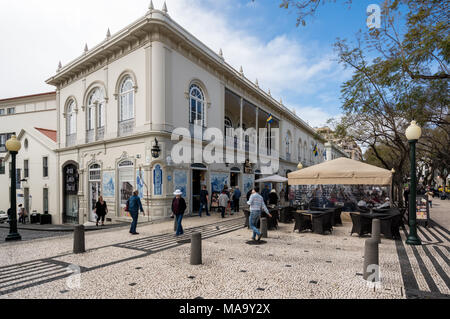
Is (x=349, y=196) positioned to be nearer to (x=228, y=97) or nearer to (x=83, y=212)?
(x=228, y=97)

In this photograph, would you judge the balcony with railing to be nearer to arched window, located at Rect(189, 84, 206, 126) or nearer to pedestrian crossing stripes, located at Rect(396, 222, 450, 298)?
arched window, located at Rect(189, 84, 206, 126)

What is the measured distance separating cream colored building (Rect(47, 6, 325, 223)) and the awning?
6.65m

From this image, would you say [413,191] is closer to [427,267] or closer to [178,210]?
[427,267]

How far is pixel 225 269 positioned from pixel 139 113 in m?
11.1

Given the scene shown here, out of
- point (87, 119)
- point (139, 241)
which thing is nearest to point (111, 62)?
point (87, 119)

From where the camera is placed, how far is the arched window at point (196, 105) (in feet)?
53.3

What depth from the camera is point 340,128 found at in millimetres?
14555

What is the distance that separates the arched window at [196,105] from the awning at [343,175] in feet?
23.1

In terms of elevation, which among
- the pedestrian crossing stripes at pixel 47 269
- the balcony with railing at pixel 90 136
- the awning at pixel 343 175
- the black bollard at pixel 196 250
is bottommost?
the pedestrian crossing stripes at pixel 47 269

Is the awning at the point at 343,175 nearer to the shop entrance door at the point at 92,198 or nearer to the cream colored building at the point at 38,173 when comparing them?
the shop entrance door at the point at 92,198

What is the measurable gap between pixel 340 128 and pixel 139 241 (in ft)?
38.4

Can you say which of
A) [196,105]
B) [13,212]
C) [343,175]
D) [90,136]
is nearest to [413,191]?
[343,175]

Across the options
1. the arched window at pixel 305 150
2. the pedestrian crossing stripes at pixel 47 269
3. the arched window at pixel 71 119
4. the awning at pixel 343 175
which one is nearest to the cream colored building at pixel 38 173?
the arched window at pixel 71 119

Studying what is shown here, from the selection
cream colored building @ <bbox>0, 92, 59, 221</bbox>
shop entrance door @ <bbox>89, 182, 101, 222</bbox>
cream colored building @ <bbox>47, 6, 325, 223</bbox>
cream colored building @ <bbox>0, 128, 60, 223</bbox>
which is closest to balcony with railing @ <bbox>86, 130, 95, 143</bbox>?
cream colored building @ <bbox>47, 6, 325, 223</bbox>
